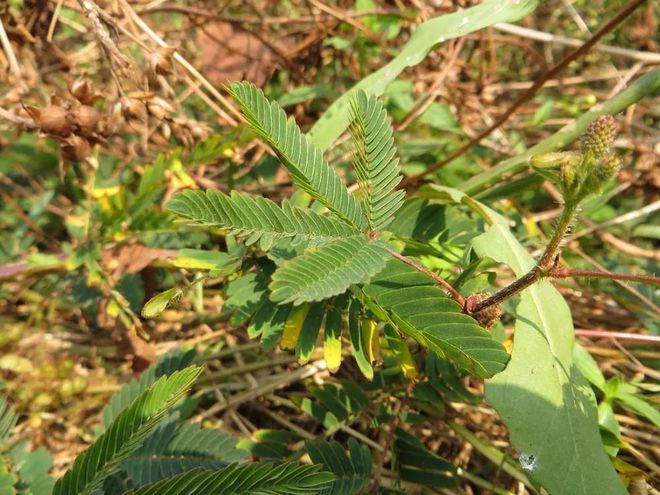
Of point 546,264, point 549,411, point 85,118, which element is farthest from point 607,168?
point 85,118

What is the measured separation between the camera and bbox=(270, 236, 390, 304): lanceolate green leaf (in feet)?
2.42

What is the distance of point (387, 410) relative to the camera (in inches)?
49.1

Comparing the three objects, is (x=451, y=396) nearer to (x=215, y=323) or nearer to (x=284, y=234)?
(x=284, y=234)

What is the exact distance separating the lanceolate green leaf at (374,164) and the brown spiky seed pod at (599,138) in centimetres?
26

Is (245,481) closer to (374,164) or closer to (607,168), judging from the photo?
(374,164)

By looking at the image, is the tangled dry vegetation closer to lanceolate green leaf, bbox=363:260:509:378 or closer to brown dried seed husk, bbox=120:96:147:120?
brown dried seed husk, bbox=120:96:147:120

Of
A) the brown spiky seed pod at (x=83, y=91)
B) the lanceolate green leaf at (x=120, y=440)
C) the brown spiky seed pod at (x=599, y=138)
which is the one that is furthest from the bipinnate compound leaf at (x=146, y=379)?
the brown spiky seed pod at (x=599, y=138)

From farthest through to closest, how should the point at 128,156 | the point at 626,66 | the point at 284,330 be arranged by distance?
1. the point at 626,66
2. the point at 128,156
3. the point at 284,330

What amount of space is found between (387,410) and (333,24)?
1.31m

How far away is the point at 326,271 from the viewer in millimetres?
776

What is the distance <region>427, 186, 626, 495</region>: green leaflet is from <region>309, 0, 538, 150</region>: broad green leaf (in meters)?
0.46

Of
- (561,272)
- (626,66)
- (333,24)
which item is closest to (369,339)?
(561,272)

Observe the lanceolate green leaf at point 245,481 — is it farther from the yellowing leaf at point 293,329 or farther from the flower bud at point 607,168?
the flower bud at point 607,168

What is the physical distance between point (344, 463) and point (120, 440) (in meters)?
0.47
